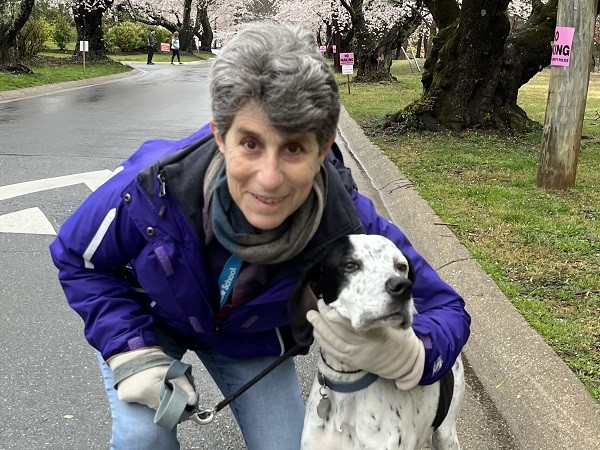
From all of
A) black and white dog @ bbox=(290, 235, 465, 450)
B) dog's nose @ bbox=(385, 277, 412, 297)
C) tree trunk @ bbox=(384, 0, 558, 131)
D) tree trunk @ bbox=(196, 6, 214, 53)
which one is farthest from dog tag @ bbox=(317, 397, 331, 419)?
tree trunk @ bbox=(196, 6, 214, 53)

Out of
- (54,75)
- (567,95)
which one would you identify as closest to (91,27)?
(54,75)

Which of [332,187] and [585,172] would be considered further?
[585,172]

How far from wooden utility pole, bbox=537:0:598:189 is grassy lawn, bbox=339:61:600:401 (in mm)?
270

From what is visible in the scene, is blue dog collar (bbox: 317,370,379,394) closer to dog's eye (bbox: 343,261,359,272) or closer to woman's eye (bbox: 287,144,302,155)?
dog's eye (bbox: 343,261,359,272)

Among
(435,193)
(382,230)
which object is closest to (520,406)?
(382,230)

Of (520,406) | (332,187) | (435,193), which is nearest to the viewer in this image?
(332,187)

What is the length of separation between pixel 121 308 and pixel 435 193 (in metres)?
5.44

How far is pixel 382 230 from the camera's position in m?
2.62

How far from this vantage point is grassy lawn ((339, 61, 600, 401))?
4.29 m

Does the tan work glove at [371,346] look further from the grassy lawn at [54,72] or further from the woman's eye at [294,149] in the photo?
the grassy lawn at [54,72]

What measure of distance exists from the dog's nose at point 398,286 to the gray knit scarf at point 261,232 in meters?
0.35

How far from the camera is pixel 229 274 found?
100 inches

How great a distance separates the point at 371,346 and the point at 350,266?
248 millimetres

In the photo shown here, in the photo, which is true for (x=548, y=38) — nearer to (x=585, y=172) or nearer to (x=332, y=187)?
(x=585, y=172)
